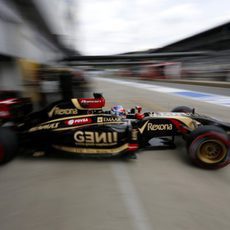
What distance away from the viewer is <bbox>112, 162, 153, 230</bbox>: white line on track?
1.54 meters

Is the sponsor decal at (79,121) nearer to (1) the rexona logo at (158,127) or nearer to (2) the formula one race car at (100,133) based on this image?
(2) the formula one race car at (100,133)

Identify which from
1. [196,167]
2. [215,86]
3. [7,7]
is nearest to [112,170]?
[196,167]

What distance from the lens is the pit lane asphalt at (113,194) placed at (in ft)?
5.10

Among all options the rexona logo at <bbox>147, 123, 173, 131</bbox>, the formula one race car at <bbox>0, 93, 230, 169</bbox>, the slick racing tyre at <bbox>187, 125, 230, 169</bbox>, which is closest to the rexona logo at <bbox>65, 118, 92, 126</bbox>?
the formula one race car at <bbox>0, 93, 230, 169</bbox>

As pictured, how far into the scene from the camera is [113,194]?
74.4 inches

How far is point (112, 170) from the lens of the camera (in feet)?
7.64

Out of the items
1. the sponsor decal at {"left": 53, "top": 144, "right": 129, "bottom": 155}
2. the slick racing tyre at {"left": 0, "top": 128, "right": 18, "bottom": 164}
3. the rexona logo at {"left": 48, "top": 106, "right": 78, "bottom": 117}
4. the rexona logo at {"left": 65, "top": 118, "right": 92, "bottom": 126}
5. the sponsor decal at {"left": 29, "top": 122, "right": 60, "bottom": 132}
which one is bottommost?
the sponsor decal at {"left": 53, "top": 144, "right": 129, "bottom": 155}

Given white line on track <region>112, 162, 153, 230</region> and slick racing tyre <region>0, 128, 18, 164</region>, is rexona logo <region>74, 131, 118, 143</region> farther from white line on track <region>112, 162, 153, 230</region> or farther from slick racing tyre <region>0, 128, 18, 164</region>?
slick racing tyre <region>0, 128, 18, 164</region>

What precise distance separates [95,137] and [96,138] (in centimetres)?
2

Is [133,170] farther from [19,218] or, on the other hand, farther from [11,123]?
[11,123]

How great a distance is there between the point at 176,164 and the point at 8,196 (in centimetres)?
173

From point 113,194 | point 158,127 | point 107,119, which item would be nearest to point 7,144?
point 107,119

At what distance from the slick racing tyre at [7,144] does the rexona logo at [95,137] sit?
2.21 feet

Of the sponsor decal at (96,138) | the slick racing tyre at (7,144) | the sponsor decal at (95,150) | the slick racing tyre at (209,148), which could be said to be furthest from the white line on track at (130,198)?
the slick racing tyre at (7,144)
